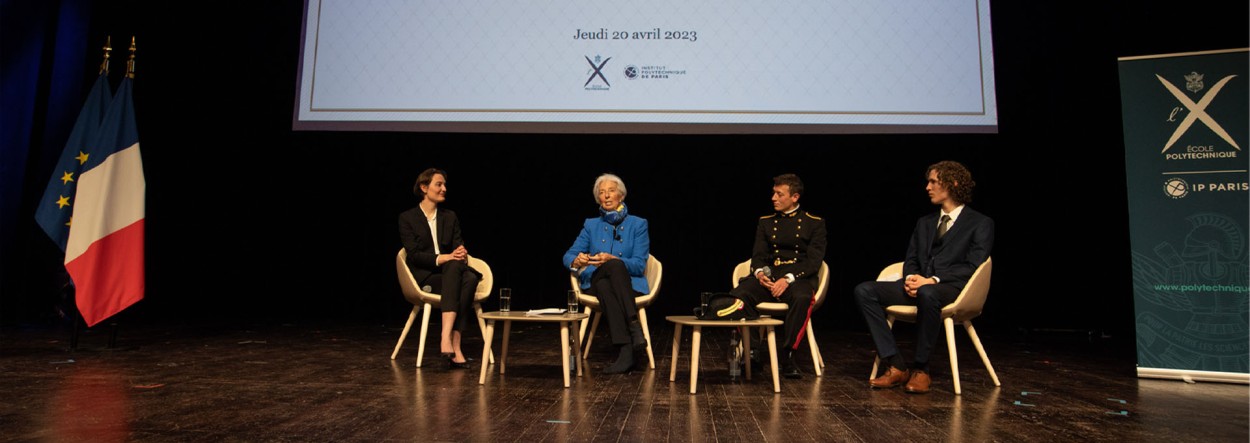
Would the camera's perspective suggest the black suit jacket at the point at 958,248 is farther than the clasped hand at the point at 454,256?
No

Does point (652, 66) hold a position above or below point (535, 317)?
above

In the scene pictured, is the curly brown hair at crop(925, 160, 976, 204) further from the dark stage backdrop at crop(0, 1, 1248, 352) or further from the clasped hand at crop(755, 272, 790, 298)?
the dark stage backdrop at crop(0, 1, 1248, 352)

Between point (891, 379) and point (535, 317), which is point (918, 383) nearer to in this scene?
point (891, 379)

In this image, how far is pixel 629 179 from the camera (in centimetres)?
559

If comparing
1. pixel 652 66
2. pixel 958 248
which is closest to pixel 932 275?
pixel 958 248

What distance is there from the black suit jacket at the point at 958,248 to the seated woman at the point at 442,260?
206cm

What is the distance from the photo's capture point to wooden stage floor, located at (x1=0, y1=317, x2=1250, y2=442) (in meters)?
1.94

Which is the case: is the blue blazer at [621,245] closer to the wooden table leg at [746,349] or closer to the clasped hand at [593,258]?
the clasped hand at [593,258]

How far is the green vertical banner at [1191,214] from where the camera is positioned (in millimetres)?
3160

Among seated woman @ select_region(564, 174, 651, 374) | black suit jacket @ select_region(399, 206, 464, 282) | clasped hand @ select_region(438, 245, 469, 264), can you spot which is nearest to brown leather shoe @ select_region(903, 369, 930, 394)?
seated woman @ select_region(564, 174, 651, 374)

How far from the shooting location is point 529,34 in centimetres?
447

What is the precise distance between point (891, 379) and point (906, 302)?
35 cm

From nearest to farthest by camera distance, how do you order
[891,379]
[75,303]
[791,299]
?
[891,379] → [791,299] → [75,303]

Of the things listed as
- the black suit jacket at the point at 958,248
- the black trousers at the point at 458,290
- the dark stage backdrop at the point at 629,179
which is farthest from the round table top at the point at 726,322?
the dark stage backdrop at the point at 629,179
